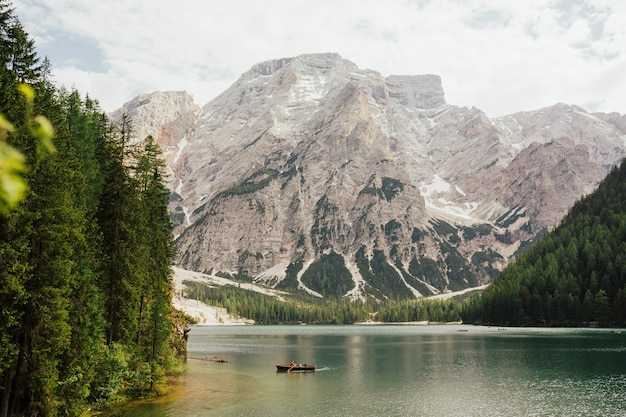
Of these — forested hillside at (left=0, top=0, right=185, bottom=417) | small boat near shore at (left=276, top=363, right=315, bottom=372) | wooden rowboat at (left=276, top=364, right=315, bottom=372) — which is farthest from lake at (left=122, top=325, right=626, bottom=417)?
forested hillside at (left=0, top=0, right=185, bottom=417)

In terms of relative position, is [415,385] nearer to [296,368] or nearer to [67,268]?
[296,368]

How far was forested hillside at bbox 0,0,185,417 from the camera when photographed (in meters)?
33.1

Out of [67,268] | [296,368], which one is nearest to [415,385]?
[296,368]

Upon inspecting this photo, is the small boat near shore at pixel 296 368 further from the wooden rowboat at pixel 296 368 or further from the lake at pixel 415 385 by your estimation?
the lake at pixel 415 385

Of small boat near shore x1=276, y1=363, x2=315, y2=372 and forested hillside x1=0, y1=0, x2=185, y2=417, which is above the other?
forested hillside x1=0, y1=0, x2=185, y2=417

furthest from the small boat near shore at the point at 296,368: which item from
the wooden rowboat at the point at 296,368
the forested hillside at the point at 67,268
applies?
the forested hillside at the point at 67,268

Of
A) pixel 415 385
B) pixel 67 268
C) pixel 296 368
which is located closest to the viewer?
pixel 67 268

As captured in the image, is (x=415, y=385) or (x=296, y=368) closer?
(x=415, y=385)

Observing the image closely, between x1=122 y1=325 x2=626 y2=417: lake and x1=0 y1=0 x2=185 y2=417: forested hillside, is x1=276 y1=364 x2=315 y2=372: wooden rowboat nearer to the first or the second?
x1=122 y1=325 x2=626 y2=417: lake

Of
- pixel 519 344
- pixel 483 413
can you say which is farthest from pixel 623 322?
pixel 483 413

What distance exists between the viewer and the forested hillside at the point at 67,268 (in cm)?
3312

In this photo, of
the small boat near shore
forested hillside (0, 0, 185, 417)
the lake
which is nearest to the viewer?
forested hillside (0, 0, 185, 417)

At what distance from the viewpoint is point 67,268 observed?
1449 inches

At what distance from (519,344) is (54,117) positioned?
128 meters
